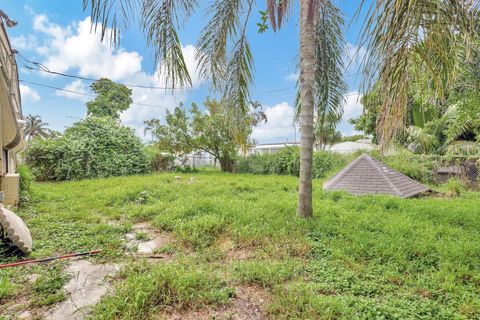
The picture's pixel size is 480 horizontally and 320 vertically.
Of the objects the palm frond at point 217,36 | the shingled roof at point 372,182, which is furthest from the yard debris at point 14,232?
the shingled roof at point 372,182

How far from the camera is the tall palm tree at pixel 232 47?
9.22 ft

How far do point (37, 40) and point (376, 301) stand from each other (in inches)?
384

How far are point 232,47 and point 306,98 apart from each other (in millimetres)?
1633

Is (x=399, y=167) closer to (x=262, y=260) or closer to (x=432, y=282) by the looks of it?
(x=432, y=282)

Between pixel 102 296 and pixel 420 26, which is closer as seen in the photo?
pixel 420 26

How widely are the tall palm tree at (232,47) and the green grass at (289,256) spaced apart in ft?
3.05

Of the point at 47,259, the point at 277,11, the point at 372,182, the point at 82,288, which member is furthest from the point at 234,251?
the point at 372,182

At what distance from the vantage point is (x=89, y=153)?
376 inches

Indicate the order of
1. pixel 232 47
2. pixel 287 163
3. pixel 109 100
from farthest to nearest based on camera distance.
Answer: pixel 109 100, pixel 287 163, pixel 232 47

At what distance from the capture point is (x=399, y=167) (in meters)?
7.84

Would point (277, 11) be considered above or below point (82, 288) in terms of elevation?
above

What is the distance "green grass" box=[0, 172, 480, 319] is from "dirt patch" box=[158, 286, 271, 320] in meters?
0.06

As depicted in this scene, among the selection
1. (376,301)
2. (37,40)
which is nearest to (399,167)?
(376,301)

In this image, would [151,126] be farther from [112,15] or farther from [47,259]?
[112,15]
